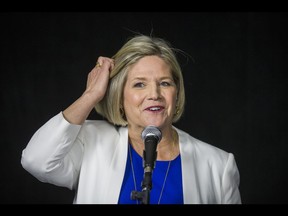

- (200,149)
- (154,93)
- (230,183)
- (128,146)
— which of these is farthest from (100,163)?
(230,183)

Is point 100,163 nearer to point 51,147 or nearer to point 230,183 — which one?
point 51,147

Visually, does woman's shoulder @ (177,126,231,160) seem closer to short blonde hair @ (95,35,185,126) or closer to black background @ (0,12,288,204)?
short blonde hair @ (95,35,185,126)

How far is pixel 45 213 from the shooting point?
1516 millimetres

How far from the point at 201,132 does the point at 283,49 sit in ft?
2.47

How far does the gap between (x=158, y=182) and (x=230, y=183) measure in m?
0.37

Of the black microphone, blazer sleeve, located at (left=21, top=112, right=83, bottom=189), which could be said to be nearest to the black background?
blazer sleeve, located at (left=21, top=112, right=83, bottom=189)

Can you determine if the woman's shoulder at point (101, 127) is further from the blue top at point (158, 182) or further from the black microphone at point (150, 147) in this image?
the black microphone at point (150, 147)

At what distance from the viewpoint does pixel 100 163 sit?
222cm

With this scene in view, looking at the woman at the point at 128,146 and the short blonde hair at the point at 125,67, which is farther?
the short blonde hair at the point at 125,67

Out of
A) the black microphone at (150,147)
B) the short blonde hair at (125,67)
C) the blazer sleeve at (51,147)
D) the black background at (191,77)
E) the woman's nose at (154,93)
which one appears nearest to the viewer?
the black microphone at (150,147)

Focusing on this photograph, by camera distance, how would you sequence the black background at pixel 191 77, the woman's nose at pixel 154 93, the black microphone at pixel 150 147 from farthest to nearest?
the black background at pixel 191 77
the woman's nose at pixel 154 93
the black microphone at pixel 150 147

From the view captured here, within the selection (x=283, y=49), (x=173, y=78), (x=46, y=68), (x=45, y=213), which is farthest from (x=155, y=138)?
(x=283, y=49)

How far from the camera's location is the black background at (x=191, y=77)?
289cm

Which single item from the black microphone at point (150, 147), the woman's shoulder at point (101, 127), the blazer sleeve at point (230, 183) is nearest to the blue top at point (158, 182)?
the woman's shoulder at point (101, 127)
